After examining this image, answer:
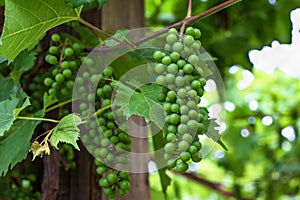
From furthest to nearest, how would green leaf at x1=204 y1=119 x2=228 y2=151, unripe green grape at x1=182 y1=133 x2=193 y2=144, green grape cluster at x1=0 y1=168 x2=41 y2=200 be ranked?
1. green grape cluster at x1=0 y1=168 x2=41 y2=200
2. green leaf at x1=204 y1=119 x2=228 y2=151
3. unripe green grape at x1=182 y1=133 x2=193 y2=144

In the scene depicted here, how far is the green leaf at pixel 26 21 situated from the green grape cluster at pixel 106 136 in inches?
4.5

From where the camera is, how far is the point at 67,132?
72cm

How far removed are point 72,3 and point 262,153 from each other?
1.61 metres

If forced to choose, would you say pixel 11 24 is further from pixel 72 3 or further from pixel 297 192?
pixel 297 192

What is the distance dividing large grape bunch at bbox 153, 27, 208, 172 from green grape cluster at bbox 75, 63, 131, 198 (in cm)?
12

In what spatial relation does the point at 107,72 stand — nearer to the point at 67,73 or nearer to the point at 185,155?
the point at 67,73

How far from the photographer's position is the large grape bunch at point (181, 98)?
69 centimetres

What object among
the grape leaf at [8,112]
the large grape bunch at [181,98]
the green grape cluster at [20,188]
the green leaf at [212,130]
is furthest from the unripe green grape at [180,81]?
the green grape cluster at [20,188]

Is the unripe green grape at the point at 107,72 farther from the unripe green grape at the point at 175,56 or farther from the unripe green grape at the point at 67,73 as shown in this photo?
the unripe green grape at the point at 175,56

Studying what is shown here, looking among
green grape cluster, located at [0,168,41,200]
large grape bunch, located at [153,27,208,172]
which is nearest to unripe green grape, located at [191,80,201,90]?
large grape bunch, located at [153,27,208,172]

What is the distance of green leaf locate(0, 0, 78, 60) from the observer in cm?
75

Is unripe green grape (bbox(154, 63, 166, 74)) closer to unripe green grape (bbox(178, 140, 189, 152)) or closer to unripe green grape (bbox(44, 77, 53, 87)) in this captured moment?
unripe green grape (bbox(178, 140, 189, 152))

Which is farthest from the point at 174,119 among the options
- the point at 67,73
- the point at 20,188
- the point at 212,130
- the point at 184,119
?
the point at 20,188

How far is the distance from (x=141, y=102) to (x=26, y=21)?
197mm
